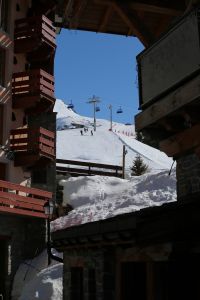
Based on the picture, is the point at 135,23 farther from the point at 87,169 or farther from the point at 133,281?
the point at 87,169

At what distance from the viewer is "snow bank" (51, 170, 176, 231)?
2612 centimetres

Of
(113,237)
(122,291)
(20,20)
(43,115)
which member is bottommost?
(122,291)

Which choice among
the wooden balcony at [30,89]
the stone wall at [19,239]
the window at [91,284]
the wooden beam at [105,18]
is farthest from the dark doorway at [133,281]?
the wooden balcony at [30,89]

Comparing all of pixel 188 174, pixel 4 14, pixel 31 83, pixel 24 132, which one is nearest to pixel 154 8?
pixel 188 174

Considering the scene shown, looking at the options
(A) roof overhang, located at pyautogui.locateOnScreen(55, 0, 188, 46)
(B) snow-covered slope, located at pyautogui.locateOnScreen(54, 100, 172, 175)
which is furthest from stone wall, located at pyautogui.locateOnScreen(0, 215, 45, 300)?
(B) snow-covered slope, located at pyautogui.locateOnScreen(54, 100, 172, 175)

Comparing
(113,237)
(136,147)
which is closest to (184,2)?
(113,237)

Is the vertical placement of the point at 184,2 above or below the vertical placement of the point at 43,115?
below

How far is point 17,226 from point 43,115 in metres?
6.15

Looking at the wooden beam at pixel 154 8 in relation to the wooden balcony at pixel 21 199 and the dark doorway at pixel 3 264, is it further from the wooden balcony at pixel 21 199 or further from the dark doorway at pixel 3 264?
the dark doorway at pixel 3 264

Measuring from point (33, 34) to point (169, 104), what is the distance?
18522 millimetres

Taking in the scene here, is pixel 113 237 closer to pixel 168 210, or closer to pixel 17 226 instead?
pixel 168 210

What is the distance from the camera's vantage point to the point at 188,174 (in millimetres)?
10531

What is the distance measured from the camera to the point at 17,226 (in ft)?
80.4

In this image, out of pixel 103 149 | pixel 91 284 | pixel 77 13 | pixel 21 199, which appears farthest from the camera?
pixel 103 149
